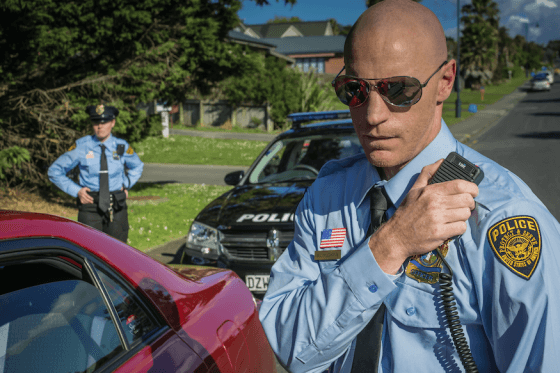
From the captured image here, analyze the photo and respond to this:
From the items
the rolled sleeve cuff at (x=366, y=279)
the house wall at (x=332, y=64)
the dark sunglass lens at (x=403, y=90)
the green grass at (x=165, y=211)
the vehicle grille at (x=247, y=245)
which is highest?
the house wall at (x=332, y=64)


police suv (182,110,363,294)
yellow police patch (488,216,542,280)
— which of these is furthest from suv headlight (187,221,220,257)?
yellow police patch (488,216,542,280)

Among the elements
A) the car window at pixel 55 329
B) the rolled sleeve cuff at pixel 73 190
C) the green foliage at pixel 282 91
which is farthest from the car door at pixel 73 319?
the green foliage at pixel 282 91

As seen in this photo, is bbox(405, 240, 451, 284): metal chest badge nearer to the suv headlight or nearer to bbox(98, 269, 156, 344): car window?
bbox(98, 269, 156, 344): car window

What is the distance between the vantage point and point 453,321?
116 cm

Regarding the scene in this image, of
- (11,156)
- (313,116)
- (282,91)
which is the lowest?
(11,156)

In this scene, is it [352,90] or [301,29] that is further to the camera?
[301,29]

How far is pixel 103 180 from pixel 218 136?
25.6 metres

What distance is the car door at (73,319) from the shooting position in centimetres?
169

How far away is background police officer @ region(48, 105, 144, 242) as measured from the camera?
18.3 feet

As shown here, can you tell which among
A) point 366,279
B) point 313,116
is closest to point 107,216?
point 313,116

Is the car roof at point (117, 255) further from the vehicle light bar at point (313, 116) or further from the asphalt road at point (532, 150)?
the asphalt road at point (532, 150)

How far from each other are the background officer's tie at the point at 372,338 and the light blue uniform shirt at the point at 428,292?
2 cm

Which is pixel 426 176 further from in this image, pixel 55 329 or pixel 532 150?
pixel 532 150

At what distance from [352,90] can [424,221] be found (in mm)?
446
